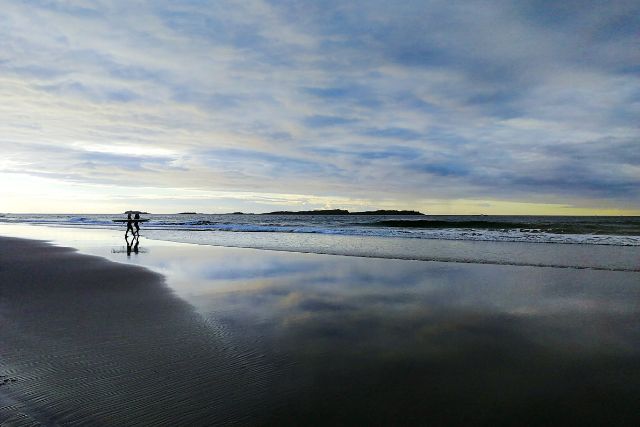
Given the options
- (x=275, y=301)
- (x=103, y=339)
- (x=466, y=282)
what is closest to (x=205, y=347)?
(x=103, y=339)

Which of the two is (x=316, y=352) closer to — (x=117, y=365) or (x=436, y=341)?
(x=436, y=341)

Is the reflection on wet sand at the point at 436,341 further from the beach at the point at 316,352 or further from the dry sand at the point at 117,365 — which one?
the dry sand at the point at 117,365

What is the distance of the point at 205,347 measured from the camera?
5.80m

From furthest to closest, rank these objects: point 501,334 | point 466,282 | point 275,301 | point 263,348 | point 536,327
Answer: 1. point 466,282
2. point 275,301
3. point 536,327
4. point 501,334
5. point 263,348

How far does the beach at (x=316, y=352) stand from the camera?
402 centimetres

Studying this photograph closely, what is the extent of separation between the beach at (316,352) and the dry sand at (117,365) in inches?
0.9

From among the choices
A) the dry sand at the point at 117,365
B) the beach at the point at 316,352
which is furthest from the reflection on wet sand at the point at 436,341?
the dry sand at the point at 117,365

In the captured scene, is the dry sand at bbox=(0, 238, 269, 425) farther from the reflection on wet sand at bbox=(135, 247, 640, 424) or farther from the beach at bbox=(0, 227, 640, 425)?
the reflection on wet sand at bbox=(135, 247, 640, 424)

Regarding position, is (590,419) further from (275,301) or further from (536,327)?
(275,301)

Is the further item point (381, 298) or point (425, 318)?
point (381, 298)

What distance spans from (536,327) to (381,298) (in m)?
3.22

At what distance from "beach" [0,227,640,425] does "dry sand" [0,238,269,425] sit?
0.08 ft

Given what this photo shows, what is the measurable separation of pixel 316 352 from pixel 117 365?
8.52 ft

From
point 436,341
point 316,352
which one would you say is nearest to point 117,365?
point 316,352
